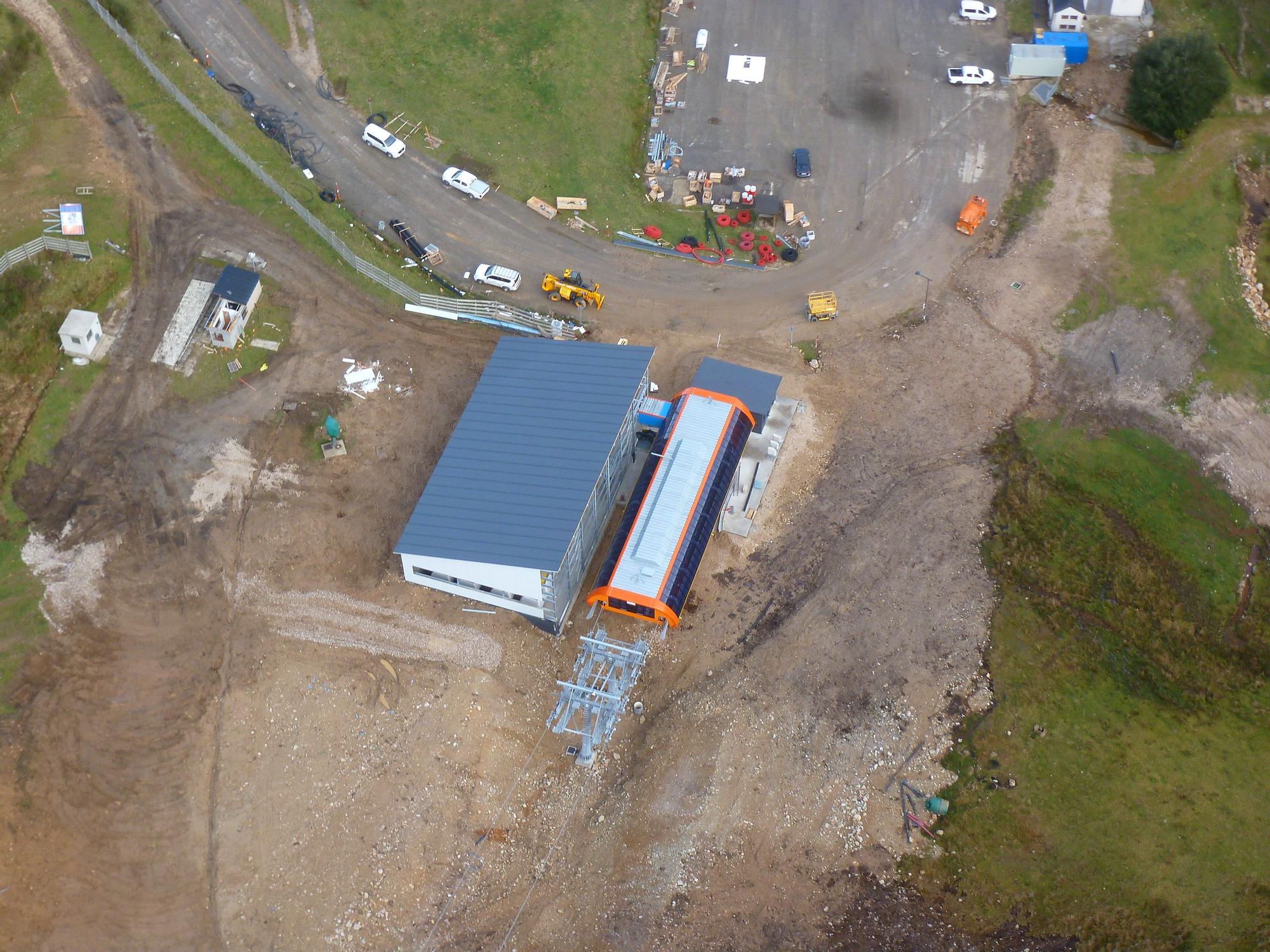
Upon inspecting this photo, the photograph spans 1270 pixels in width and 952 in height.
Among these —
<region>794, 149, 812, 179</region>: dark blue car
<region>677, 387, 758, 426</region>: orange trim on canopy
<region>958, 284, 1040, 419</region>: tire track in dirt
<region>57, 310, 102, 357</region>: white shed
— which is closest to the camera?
<region>677, 387, 758, 426</region>: orange trim on canopy

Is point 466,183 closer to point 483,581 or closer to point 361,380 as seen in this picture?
point 361,380

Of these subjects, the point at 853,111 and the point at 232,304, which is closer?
the point at 232,304

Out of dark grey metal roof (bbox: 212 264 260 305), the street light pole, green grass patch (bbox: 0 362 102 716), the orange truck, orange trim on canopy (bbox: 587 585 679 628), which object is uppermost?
the orange truck

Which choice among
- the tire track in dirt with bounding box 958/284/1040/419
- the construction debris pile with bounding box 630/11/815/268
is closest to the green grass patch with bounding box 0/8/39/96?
the construction debris pile with bounding box 630/11/815/268

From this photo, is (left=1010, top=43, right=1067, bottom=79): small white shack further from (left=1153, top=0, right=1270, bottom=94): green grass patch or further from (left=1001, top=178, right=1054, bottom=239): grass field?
(left=1153, top=0, right=1270, bottom=94): green grass patch

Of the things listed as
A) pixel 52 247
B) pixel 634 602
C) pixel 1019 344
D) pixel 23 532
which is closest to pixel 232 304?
pixel 52 247

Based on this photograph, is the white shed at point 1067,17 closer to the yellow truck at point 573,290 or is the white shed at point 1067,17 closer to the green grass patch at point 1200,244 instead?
the green grass patch at point 1200,244
